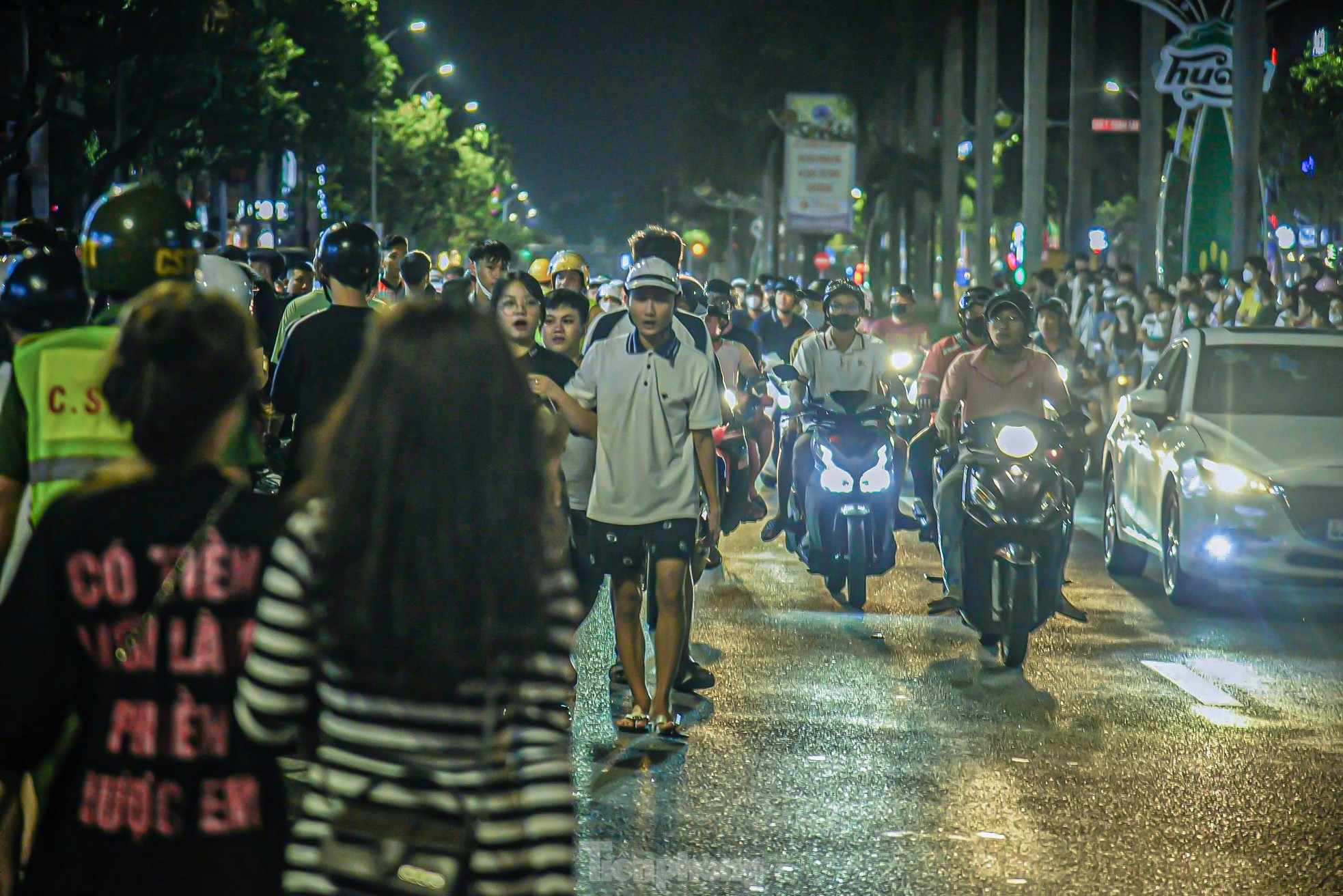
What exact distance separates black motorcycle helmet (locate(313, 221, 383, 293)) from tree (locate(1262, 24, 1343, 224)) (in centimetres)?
4521

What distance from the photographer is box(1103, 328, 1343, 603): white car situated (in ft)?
35.0

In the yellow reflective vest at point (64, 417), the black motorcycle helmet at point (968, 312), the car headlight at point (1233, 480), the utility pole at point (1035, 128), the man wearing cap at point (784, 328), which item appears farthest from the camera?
the utility pole at point (1035, 128)

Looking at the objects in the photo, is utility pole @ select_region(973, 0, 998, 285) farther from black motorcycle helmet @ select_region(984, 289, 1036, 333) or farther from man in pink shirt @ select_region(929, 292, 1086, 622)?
black motorcycle helmet @ select_region(984, 289, 1036, 333)

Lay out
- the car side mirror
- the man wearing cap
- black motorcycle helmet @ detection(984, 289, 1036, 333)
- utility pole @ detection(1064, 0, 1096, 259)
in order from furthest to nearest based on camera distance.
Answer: utility pole @ detection(1064, 0, 1096, 259) < the man wearing cap < the car side mirror < black motorcycle helmet @ detection(984, 289, 1036, 333)

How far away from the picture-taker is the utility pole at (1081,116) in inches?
1451

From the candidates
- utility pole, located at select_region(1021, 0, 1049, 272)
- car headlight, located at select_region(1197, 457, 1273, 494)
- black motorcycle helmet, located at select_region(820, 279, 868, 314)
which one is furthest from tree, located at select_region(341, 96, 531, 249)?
car headlight, located at select_region(1197, 457, 1273, 494)

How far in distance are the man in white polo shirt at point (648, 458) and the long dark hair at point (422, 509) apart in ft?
15.7

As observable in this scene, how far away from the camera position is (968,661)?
943 cm

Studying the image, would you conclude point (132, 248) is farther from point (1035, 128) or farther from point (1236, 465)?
point (1035, 128)

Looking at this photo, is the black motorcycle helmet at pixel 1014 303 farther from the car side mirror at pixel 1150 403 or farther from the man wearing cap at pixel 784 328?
the man wearing cap at pixel 784 328

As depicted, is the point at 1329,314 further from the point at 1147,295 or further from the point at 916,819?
the point at 916,819

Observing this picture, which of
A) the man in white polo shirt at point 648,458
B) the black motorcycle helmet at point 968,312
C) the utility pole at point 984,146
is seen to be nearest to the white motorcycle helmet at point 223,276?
the man in white polo shirt at point 648,458

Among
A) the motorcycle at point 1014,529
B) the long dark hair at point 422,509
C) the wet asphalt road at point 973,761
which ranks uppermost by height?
the long dark hair at point 422,509

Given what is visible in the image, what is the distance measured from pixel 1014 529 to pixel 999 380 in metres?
1.29
